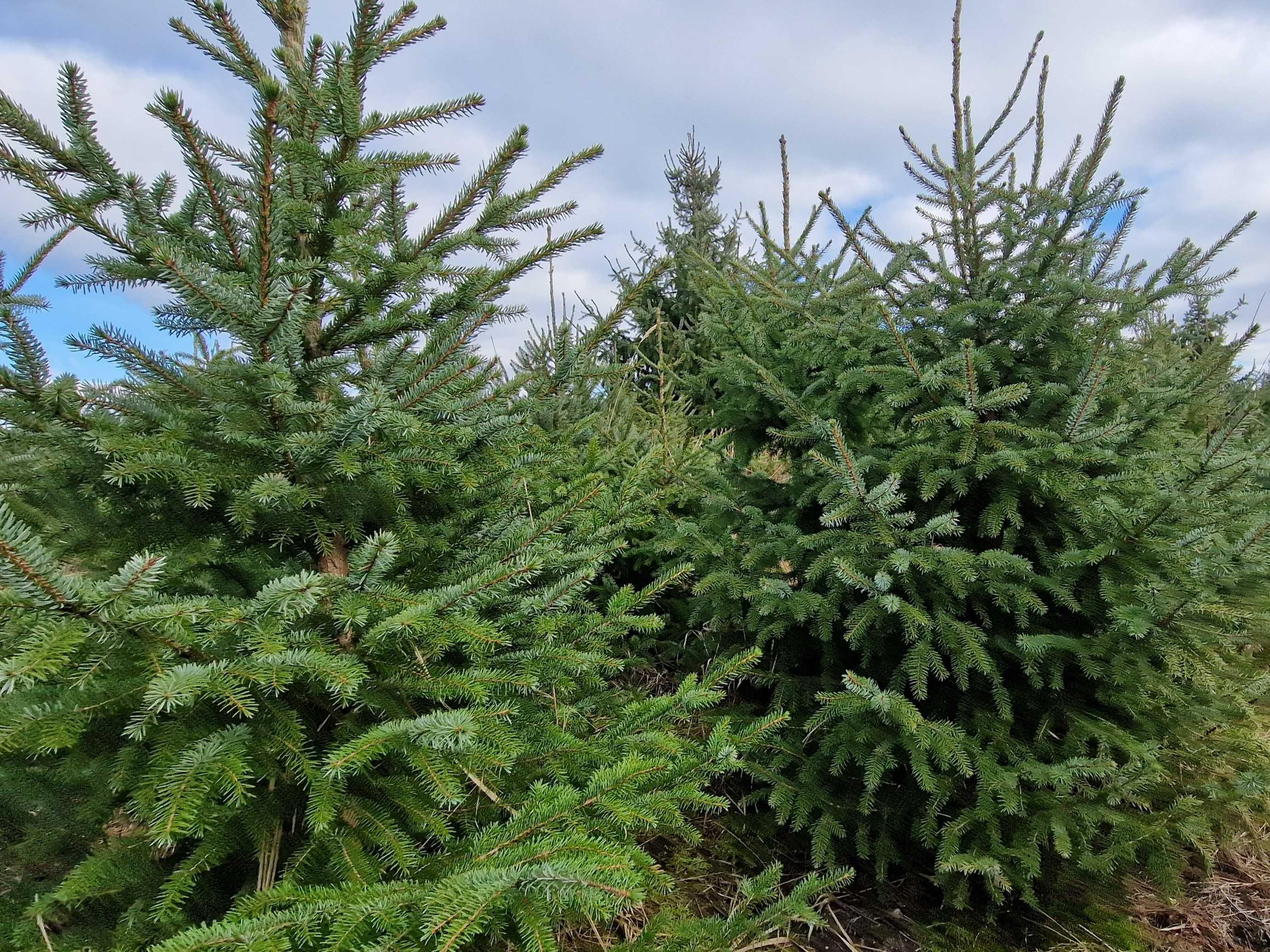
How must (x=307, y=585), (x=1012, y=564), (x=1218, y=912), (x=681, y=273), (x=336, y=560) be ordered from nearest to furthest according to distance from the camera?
(x=307, y=585)
(x=336, y=560)
(x=1012, y=564)
(x=1218, y=912)
(x=681, y=273)

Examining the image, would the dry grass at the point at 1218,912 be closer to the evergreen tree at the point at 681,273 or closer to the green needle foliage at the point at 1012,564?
the green needle foliage at the point at 1012,564

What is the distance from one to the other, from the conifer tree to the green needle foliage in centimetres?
88

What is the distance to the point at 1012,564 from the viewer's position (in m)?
2.42

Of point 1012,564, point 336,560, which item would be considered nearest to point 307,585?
point 336,560

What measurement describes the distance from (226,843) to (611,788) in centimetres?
83

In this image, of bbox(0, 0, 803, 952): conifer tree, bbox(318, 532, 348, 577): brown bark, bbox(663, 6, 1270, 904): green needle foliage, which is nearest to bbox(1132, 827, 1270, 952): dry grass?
bbox(663, 6, 1270, 904): green needle foliage

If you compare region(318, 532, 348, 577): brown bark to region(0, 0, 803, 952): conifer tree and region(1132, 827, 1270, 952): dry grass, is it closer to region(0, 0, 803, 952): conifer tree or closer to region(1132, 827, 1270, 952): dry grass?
region(0, 0, 803, 952): conifer tree

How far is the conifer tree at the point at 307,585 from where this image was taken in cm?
122

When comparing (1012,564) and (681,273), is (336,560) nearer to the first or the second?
(1012,564)

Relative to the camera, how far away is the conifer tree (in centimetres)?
122

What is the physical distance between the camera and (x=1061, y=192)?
268 centimetres

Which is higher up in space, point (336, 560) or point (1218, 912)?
point (336, 560)

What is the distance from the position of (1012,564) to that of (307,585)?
231 cm

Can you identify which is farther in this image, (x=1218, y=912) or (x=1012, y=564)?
(x=1218, y=912)
